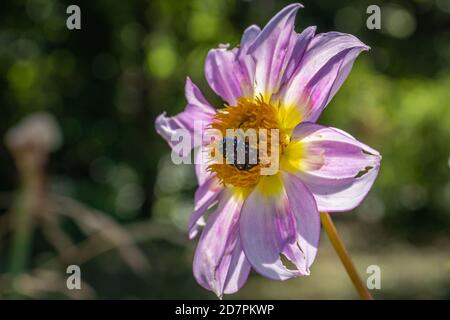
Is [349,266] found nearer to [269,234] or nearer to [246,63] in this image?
[269,234]

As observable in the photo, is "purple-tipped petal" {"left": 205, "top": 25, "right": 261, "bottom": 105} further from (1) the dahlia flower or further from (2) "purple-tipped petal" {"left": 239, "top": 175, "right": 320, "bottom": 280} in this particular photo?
(2) "purple-tipped petal" {"left": 239, "top": 175, "right": 320, "bottom": 280}

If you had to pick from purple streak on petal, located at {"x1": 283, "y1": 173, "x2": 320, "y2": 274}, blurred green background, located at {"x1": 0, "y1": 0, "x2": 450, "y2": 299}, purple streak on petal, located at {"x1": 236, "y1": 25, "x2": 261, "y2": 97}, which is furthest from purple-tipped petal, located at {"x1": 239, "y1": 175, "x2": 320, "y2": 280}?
blurred green background, located at {"x1": 0, "y1": 0, "x2": 450, "y2": 299}

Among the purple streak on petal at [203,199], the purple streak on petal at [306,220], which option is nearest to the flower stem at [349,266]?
the purple streak on petal at [306,220]

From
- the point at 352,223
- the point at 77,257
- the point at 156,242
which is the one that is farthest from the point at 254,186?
the point at 352,223

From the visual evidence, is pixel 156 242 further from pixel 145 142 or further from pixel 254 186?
pixel 254 186

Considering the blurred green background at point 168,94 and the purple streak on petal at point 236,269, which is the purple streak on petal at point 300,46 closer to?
the purple streak on petal at point 236,269

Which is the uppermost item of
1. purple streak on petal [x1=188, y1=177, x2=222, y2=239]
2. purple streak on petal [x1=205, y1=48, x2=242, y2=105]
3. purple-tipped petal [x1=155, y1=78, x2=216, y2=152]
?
purple streak on petal [x1=205, y1=48, x2=242, y2=105]

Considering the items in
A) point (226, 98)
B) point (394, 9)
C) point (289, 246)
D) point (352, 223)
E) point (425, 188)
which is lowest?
point (352, 223)
